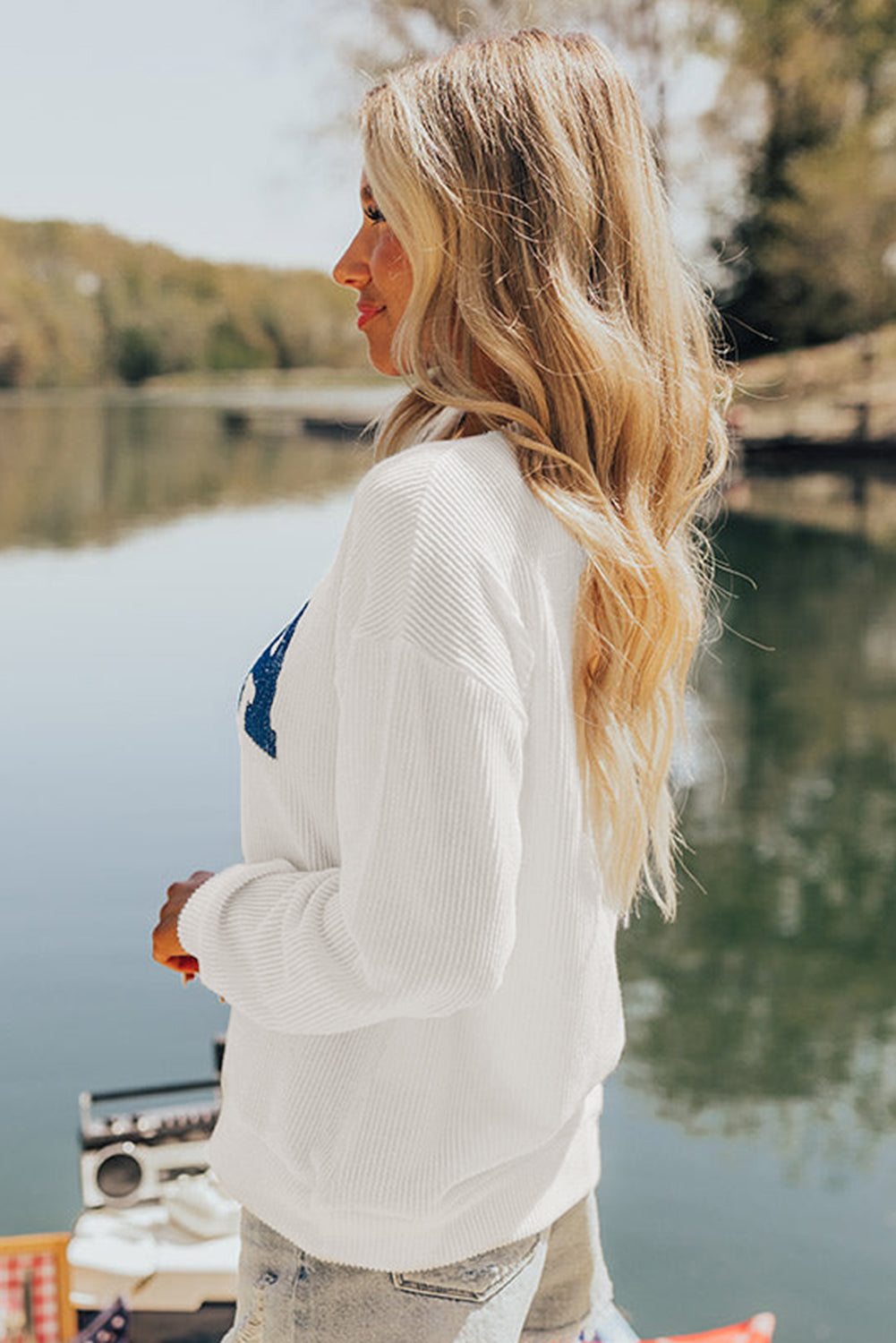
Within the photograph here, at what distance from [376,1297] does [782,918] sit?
161 inches

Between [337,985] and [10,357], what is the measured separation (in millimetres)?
15496

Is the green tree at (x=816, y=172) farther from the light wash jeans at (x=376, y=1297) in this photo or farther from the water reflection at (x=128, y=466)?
the light wash jeans at (x=376, y=1297)

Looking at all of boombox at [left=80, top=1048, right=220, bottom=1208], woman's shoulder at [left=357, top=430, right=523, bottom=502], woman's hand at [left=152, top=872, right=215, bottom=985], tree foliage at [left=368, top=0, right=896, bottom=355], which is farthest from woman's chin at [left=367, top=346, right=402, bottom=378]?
tree foliage at [left=368, top=0, right=896, bottom=355]

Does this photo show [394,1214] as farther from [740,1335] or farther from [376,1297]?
[740,1335]

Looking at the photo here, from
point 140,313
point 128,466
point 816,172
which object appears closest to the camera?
point 816,172

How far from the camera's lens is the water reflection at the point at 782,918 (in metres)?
3.46

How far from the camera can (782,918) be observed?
4613 millimetres

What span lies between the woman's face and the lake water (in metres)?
2.15

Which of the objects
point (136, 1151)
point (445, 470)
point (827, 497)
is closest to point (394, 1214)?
point (445, 470)

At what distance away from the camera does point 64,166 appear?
16.5 meters

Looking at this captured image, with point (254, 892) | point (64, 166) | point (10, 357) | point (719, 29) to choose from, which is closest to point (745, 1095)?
point (254, 892)

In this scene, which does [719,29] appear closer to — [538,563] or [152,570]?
[152,570]

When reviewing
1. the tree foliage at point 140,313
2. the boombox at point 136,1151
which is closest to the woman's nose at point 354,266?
the boombox at point 136,1151

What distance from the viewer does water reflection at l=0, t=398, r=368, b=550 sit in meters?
14.5
